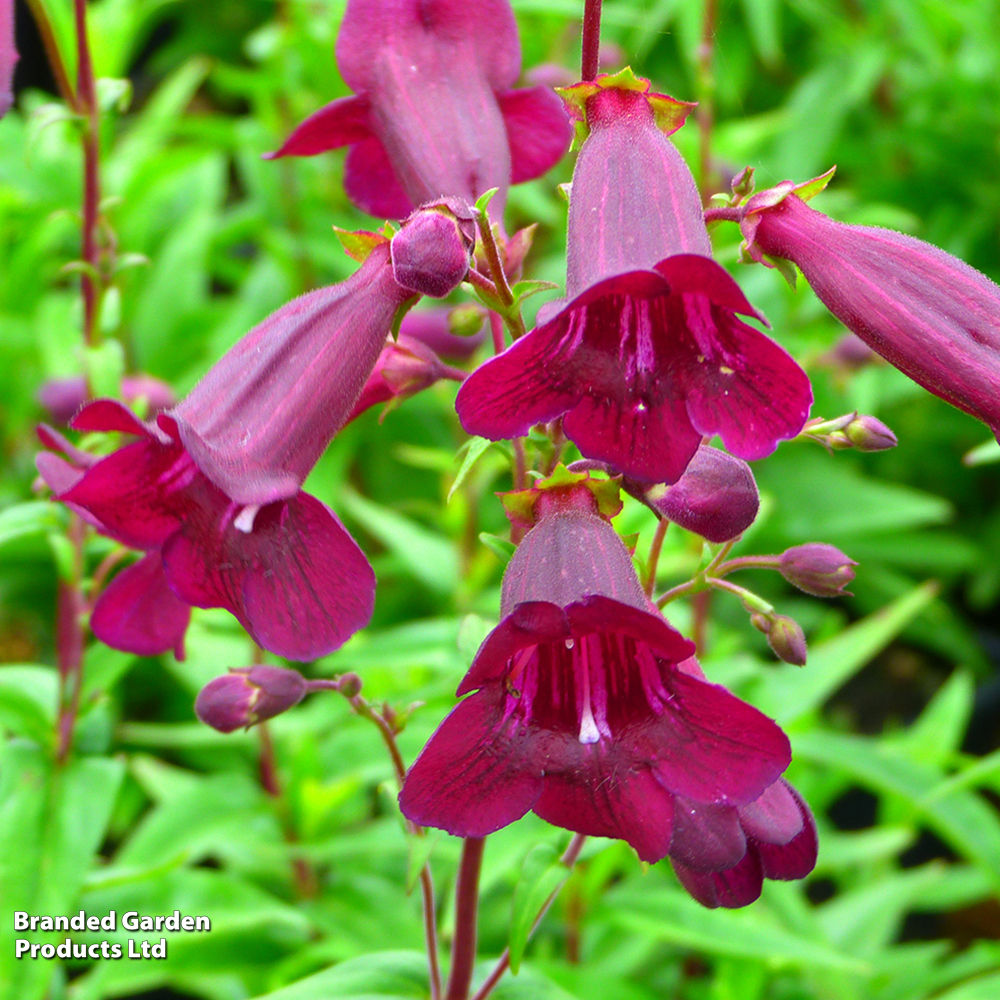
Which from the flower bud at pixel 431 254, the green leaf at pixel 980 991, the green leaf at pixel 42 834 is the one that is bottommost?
the green leaf at pixel 980 991

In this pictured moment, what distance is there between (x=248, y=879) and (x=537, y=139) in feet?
4.90

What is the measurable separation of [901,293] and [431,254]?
40 centimetres

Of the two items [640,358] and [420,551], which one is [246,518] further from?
[420,551]

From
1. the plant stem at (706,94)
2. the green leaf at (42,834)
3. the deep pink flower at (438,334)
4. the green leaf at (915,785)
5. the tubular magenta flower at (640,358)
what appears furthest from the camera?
the plant stem at (706,94)

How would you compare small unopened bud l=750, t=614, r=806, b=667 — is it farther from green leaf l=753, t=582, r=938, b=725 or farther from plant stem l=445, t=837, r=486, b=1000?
green leaf l=753, t=582, r=938, b=725

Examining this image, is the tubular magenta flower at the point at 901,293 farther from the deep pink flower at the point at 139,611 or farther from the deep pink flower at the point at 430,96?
the deep pink flower at the point at 139,611

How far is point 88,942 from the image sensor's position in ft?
5.75

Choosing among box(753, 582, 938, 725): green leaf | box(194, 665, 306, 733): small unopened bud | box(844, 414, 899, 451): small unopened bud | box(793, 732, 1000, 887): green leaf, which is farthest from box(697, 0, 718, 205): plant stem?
box(194, 665, 306, 733): small unopened bud

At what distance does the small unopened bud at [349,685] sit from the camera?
3.98ft

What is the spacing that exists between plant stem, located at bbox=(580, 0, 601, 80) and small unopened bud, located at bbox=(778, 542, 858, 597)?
0.50 metres

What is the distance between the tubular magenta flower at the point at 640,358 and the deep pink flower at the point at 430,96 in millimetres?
214

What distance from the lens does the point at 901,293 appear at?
3.07 feet

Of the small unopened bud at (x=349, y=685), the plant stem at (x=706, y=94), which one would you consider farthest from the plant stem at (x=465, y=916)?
the plant stem at (x=706, y=94)

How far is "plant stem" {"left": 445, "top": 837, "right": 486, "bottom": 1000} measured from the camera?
116 centimetres
